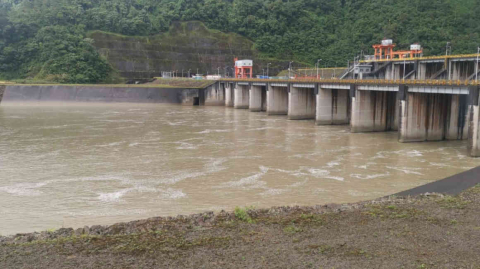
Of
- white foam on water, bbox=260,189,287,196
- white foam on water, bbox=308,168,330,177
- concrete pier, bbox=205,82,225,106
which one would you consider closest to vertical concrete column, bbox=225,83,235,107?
concrete pier, bbox=205,82,225,106

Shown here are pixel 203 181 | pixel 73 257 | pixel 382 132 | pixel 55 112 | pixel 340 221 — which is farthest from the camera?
pixel 55 112

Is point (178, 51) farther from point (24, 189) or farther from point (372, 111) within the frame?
point (24, 189)

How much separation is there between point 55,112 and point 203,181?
1936 inches

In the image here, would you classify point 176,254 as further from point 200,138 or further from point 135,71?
point 135,71

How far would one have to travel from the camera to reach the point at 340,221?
590 inches

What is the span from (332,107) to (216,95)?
120 ft

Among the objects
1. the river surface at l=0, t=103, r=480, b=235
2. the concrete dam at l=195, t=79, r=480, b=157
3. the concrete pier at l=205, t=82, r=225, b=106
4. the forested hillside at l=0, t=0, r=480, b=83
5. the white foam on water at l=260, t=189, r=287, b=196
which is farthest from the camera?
the forested hillside at l=0, t=0, r=480, b=83

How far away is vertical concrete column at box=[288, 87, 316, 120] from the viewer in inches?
2430

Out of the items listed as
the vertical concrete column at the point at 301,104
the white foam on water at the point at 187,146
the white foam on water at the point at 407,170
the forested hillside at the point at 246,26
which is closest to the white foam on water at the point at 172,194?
the white foam on water at the point at 187,146

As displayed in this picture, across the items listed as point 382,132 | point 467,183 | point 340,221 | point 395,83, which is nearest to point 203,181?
point 340,221

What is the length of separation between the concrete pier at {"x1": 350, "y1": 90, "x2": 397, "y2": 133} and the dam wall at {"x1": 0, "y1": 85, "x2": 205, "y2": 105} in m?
46.0

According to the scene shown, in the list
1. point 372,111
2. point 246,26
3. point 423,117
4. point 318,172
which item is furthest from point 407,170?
point 246,26

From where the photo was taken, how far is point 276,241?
13219mm

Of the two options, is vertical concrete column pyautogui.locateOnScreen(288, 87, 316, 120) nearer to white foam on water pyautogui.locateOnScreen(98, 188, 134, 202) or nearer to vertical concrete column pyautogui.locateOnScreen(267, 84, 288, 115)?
vertical concrete column pyautogui.locateOnScreen(267, 84, 288, 115)
